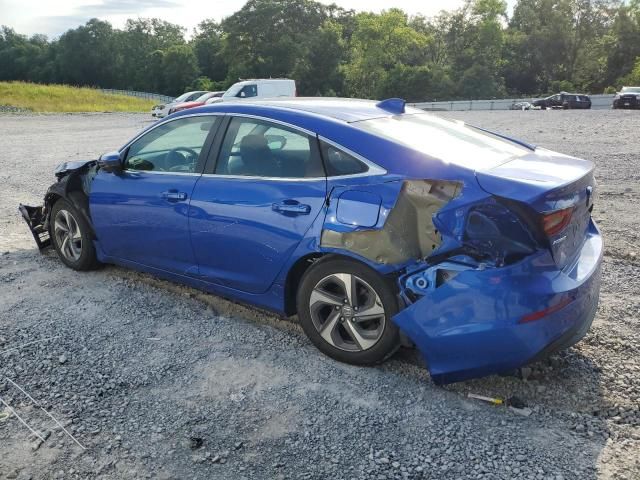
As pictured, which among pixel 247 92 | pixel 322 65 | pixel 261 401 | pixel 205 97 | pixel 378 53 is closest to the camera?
pixel 261 401

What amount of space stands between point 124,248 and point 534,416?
335 centimetres

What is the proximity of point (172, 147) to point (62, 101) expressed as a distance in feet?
136

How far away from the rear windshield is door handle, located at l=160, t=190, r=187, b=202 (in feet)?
4.54

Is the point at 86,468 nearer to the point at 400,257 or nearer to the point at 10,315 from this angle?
the point at 400,257

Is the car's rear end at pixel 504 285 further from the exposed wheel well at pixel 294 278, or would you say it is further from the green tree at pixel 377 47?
the green tree at pixel 377 47

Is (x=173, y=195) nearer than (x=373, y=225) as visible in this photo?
No

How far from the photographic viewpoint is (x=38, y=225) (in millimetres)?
5707

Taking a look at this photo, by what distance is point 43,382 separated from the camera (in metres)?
3.39

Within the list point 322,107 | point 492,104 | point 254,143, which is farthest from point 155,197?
point 492,104

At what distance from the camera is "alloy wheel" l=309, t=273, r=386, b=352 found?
11.0 feet

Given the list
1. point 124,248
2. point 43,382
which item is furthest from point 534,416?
point 124,248

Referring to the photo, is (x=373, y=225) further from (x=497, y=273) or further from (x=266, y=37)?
(x=266, y=37)

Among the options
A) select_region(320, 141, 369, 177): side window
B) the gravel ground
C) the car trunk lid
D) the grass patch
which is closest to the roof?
select_region(320, 141, 369, 177): side window

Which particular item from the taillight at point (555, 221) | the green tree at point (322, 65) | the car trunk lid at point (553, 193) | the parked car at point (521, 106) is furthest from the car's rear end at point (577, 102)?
the green tree at point (322, 65)
